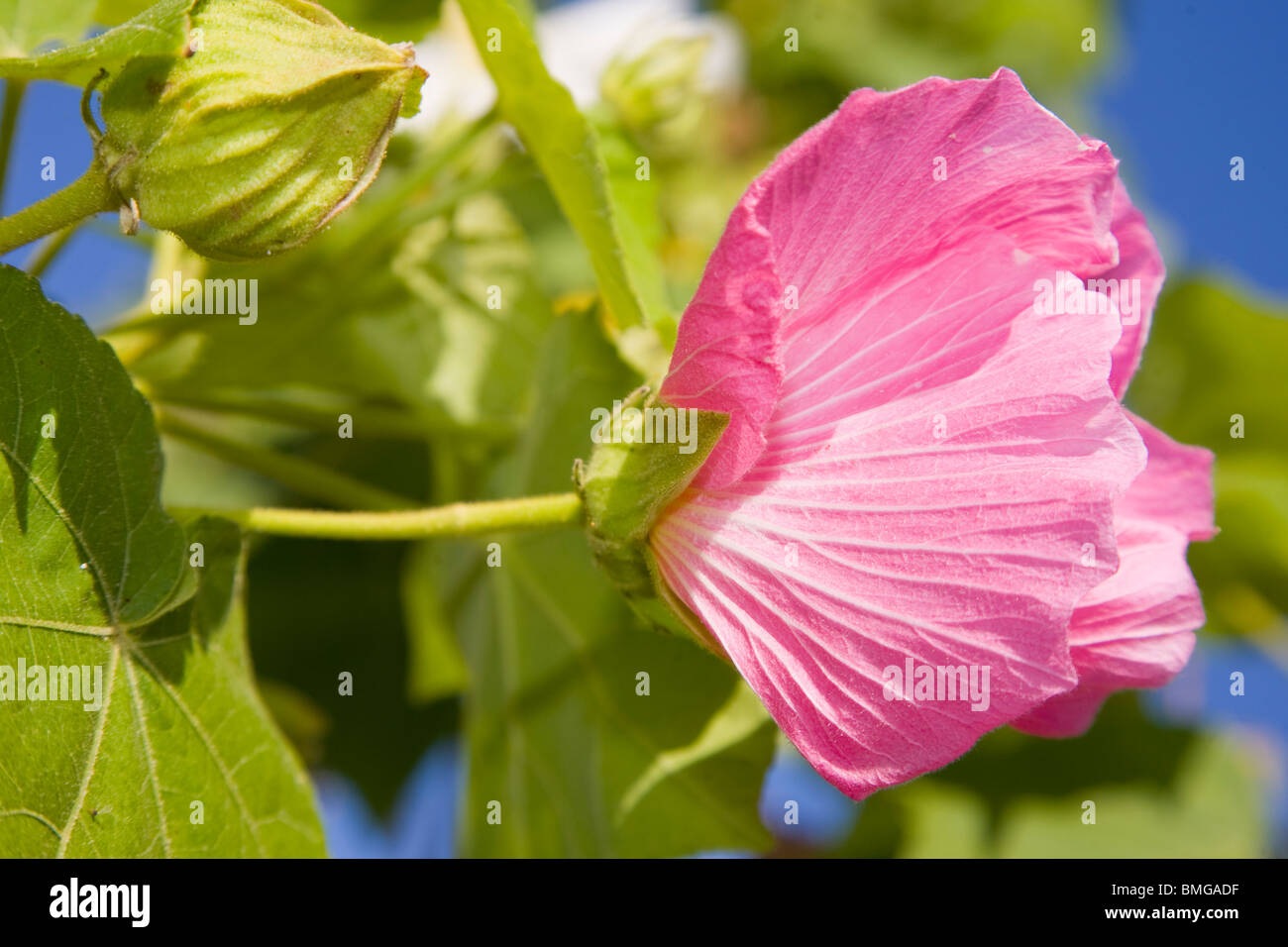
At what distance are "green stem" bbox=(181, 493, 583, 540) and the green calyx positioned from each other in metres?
0.02

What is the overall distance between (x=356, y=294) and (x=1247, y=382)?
3.67 feet

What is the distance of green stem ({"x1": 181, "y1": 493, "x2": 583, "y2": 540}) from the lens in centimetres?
68

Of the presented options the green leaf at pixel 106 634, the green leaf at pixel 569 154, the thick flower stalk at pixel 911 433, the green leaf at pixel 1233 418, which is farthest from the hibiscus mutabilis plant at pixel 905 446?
the green leaf at pixel 1233 418

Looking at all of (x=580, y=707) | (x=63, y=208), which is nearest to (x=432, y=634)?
(x=580, y=707)

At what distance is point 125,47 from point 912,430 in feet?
1.35

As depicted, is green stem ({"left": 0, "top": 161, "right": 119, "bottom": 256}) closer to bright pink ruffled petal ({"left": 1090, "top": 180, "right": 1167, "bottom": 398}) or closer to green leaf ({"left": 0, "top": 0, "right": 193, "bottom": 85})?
green leaf ({"left": 0, "top": 0, "right": 193, "bottom": 85})

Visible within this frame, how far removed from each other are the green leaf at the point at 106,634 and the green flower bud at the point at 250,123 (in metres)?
0.10

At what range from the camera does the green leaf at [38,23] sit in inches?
29.4

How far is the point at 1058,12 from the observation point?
2299mm
